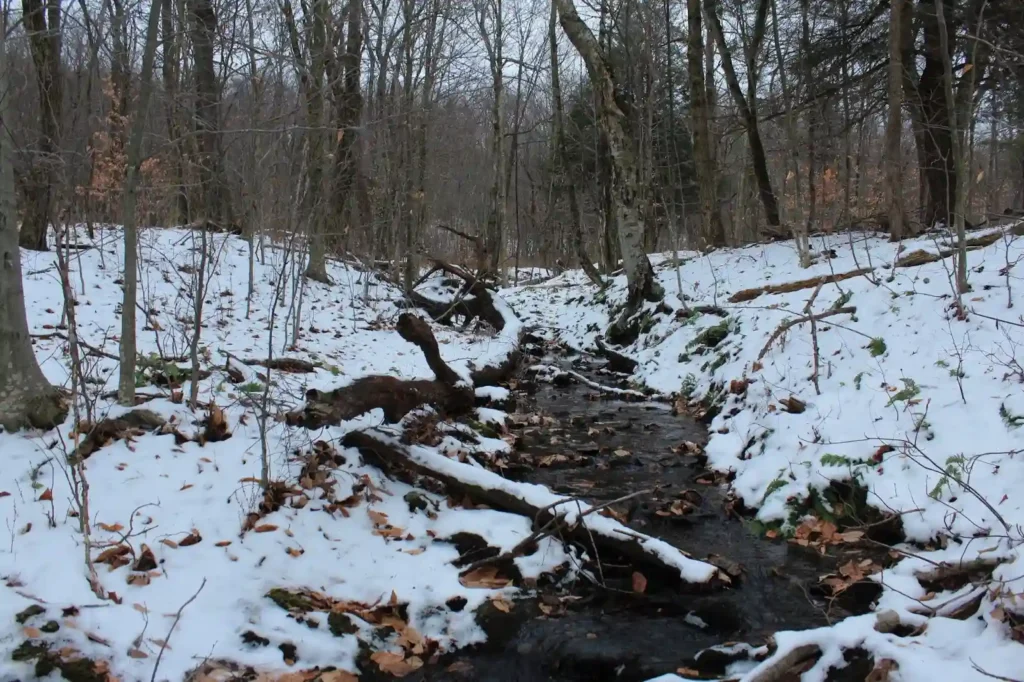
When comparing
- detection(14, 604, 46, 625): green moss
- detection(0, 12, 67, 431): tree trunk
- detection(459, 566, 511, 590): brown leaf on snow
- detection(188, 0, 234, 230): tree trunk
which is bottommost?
detection(459, 566, 511, 590): brown leaf on snow

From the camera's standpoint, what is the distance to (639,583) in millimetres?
4098

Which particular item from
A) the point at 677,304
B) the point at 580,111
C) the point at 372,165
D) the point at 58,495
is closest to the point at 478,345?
the point at 677,304

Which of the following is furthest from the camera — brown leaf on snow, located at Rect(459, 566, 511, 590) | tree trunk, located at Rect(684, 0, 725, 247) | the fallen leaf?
tree trunk, located at Rect(684, 0, 725, 247)

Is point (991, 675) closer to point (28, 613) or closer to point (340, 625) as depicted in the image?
point (340, 625)

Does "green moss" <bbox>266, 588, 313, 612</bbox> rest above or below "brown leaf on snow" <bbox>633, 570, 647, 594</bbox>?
above

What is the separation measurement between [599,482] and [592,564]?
1623 mm

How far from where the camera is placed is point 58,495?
12.5 feet

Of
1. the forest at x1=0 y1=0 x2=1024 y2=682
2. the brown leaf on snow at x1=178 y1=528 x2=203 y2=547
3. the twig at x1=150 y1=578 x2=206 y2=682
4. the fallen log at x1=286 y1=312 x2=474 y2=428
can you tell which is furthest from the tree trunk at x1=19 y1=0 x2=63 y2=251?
the twig at x1=150 y1=578 x2=206 y2=682

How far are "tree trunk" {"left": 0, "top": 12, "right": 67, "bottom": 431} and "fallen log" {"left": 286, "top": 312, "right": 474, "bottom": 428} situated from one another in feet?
5.22

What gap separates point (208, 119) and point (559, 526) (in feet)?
16.7

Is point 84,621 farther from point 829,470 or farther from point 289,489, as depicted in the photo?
point 829,470

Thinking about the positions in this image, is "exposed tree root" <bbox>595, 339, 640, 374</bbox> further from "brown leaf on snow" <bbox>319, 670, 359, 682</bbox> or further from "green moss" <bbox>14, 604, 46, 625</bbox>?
"green moss" <bbox>14, 604, 46, 625</bbox>

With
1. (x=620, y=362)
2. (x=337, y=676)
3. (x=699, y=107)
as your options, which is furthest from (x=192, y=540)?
(x=699, y=107)

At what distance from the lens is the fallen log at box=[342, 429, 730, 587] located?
13.5 ft
